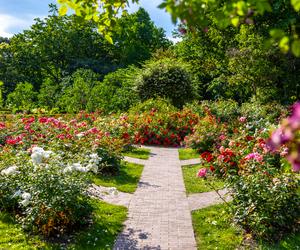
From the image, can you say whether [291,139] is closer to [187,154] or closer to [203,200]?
[203,200]

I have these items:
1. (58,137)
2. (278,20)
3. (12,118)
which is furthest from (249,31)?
(58,137)

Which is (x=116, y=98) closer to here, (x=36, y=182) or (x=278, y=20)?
(x=278, y=20)

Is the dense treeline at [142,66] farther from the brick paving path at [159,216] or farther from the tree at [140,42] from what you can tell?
the brick paving path at [159,216]

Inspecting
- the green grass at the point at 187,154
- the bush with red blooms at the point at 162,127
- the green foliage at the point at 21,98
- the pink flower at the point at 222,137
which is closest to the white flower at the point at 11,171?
the pink flower at the point at 222,137

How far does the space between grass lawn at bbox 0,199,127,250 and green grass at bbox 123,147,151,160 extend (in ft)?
17.0

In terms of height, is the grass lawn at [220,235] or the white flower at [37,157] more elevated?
the white flower at [37,157]

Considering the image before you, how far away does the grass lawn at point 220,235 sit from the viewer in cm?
523

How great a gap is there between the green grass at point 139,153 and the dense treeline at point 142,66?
3.61 metres

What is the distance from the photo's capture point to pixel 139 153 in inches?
489

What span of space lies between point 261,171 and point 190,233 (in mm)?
1452

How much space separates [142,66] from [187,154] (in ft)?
42.5

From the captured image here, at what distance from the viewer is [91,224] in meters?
6.10

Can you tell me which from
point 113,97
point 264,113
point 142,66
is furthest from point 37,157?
point 142,66

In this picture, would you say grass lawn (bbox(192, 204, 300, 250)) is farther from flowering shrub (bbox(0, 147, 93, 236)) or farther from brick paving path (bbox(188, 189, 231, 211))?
flowering shrub (bbox(0, 147, 93, 236))
